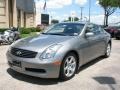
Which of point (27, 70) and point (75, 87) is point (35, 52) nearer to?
point (27, 70)

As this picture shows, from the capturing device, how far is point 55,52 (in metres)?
6.17

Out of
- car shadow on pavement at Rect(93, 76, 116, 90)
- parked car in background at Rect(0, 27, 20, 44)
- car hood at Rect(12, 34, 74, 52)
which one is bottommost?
car shadow on pavement at Rect(93, 76, 116, 90)

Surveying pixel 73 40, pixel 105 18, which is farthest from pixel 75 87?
pixel 105 18

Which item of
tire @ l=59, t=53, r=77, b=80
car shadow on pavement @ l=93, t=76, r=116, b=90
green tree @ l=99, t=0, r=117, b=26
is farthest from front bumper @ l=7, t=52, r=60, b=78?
green tree @ l=99, t=0, r=117, b=26

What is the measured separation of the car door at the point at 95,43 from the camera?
7964 mm

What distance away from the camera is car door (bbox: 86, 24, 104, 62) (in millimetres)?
7964

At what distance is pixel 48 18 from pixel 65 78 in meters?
78.5

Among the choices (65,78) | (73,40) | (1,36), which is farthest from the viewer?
(1,36)

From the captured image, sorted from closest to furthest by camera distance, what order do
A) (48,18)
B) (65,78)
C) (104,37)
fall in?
1. (65,78)
2. (104,37)
3. (48,18)

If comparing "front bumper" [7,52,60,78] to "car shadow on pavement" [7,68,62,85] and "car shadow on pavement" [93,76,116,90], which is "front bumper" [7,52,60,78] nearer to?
"car shadow on pavement" [7,68,62,85]

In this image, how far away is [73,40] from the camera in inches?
275

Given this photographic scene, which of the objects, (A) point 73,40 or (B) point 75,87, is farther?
(A) point 73,40

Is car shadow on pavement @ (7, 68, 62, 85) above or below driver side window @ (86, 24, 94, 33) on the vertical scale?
below

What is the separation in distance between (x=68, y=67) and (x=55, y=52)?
0.72 metres
